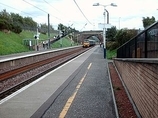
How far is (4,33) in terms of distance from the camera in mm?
61781

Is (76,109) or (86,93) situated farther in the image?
(86,93)

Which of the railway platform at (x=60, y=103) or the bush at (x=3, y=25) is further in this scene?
the bush at (x=3, y=25)

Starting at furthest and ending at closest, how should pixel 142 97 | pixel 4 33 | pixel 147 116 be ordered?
1. pixel 4 33
2. pixel 142 97
3. pixel 147 116

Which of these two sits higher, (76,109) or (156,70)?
(156,70)

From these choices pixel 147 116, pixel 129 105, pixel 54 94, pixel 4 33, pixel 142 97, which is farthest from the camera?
A: pixel 4 33

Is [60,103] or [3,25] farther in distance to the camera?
[3,25]

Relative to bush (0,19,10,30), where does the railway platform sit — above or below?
below

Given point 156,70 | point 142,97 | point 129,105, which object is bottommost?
point 129,105

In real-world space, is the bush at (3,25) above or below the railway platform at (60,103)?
above

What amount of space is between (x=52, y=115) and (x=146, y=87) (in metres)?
2.62

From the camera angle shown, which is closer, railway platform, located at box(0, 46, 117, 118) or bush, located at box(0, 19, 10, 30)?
railway platform, located at box(0, 46, 117, 118)

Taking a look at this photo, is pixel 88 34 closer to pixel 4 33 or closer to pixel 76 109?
pixel 4 33

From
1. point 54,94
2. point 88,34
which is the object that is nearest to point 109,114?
point 54,94

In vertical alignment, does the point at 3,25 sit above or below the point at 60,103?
above
